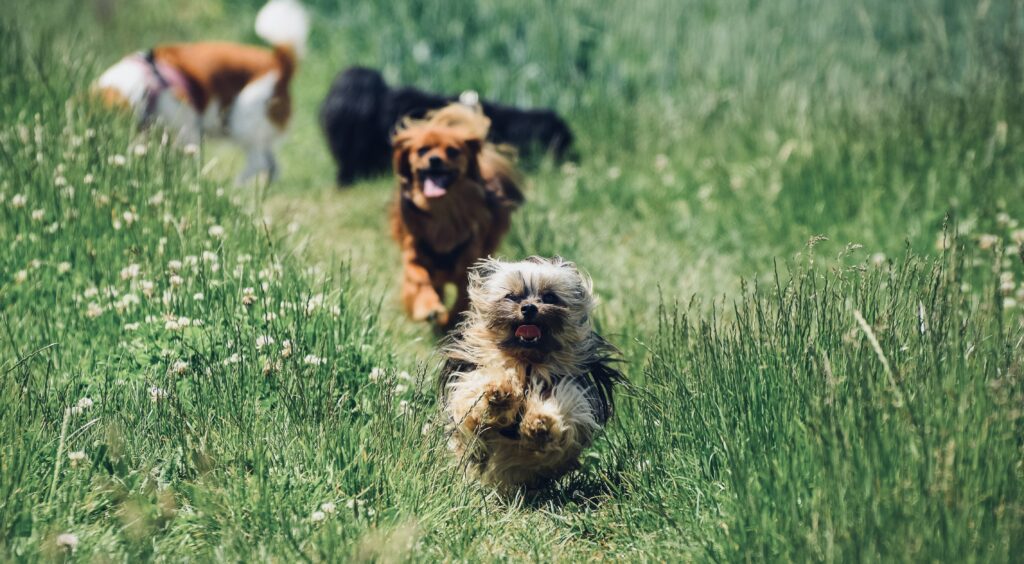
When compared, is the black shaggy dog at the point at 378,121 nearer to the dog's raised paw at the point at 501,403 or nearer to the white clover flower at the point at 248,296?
the white clover flower at the point at 248,296

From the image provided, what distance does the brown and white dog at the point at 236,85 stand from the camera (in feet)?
24.2

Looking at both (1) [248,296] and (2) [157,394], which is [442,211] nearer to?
(1) [248,296]

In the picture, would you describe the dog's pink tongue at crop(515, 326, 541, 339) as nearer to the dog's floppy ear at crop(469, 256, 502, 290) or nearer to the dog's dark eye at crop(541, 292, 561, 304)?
the dog's dark eye at crop(541, 292, 561, 304)

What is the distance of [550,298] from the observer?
392 cm

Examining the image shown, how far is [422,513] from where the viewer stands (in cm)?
332

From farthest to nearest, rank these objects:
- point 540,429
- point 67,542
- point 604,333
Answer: point 604,333, point 540,429, point 67,542

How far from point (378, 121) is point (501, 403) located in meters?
4.76

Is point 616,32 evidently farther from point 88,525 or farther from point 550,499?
point 88,525

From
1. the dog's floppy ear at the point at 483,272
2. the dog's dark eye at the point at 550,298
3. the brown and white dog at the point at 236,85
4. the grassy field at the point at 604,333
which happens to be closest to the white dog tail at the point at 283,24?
the brown and white dog at the point at 236,85

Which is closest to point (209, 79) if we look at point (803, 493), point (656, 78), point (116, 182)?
point (116, 182)

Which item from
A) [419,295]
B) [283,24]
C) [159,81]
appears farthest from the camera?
[283,24]

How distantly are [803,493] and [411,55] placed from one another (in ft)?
23.6

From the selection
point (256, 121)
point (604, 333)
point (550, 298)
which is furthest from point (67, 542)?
point (256, 121)

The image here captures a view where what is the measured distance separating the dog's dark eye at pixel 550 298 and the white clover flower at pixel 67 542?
1.76m
